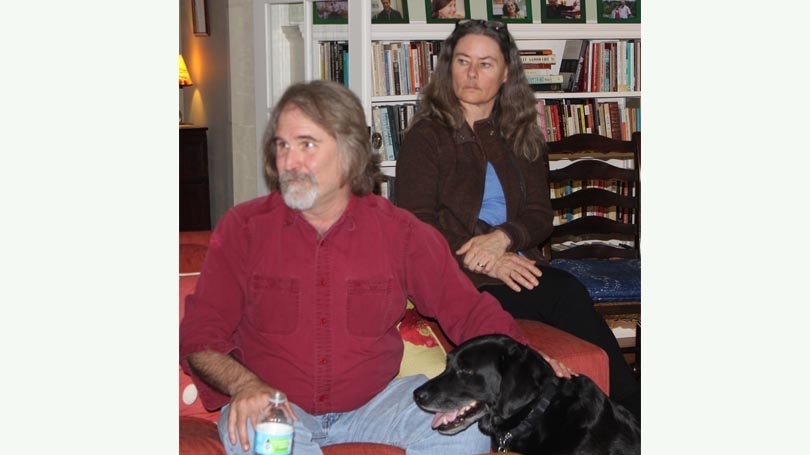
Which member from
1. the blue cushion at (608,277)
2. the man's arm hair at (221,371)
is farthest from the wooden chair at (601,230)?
the man's arm hair at (221,371)

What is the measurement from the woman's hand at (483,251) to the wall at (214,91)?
3.43 metres

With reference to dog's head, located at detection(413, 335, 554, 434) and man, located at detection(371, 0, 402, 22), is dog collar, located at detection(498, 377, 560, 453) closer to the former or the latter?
dog's head, located at detection(413, 335, 554, 434)

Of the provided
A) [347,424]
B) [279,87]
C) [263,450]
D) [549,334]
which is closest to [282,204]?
[347,424]

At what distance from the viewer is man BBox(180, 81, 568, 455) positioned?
6.44ft

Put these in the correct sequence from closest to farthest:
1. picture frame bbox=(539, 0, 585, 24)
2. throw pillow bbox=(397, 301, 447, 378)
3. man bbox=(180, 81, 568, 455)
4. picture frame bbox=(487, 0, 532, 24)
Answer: man bbox=(180, 81, 568, 455) < throw pillow bbox=(397, 301, 447, 378) < picture frame bbox=(487, 0, 532, 24) < picture frame bbox=(539, 0, 585, 24)

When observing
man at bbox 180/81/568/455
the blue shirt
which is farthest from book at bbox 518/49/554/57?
man at bbox 180/81/568/455

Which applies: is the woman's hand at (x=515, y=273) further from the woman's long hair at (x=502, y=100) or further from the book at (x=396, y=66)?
the book at (x=396, y=66)

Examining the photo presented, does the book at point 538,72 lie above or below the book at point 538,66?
below

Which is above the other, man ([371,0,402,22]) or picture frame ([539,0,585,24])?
picture frame ([539,0,585,24])

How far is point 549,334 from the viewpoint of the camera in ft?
8.29

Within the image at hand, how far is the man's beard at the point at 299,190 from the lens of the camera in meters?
1.94

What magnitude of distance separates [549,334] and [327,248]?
A: 793mm

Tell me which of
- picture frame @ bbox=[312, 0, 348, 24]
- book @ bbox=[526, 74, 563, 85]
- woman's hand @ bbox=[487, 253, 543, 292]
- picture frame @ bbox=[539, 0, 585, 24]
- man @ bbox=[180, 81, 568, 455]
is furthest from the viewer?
book @ bbox=[526, 74, 563, 85]
